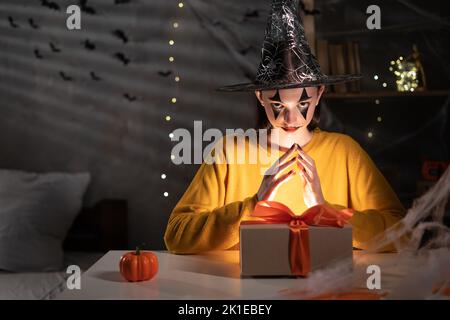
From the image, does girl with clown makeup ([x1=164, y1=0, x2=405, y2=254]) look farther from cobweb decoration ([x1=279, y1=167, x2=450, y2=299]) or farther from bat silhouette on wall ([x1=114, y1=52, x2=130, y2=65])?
bat silhouette on wall ([x1=114, y1=52, x2=130, y2=65])

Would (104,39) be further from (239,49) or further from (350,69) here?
(350,69)

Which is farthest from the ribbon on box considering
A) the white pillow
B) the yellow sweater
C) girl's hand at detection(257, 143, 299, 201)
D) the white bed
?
the white pillow

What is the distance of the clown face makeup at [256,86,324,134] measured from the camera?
1.58 meters

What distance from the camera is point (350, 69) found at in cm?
313

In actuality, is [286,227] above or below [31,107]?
below

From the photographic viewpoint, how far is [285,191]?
1624 millimetres

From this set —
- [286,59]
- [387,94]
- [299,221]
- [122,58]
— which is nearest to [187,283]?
[299,221]

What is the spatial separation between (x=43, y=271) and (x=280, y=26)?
181 cm

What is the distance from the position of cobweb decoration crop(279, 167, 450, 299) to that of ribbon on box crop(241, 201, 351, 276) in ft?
0.13

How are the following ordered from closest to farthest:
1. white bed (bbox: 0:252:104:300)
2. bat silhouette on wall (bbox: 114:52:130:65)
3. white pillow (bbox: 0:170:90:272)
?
white bed (bbox: 0:252:104:300) → white pillow (bbox: 0:170:90:272) → bat silhouette on wall (bbox: 114:52:130:65)

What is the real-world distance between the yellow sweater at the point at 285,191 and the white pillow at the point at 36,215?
1398 mm

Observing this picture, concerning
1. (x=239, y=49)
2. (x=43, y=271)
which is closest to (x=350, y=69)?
(x=239, y=49)

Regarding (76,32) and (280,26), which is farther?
(76,32)
